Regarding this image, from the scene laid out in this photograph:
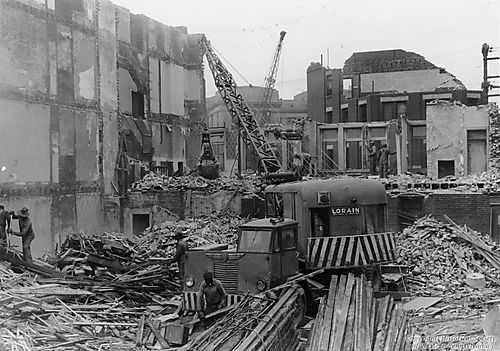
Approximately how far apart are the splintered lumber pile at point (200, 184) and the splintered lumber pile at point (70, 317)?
13.2 m

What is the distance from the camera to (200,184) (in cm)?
2938

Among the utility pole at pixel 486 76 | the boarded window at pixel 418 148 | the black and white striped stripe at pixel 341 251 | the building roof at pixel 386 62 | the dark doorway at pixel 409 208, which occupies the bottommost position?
the black and white striped stripe at pixel 341 251

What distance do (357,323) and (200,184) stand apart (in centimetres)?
1876

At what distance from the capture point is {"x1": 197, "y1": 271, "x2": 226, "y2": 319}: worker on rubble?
12.1 meters

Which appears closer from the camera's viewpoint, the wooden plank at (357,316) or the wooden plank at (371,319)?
the wooden plank at (357,316)

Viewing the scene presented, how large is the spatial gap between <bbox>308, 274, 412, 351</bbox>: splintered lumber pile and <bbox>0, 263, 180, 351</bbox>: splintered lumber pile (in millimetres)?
2864

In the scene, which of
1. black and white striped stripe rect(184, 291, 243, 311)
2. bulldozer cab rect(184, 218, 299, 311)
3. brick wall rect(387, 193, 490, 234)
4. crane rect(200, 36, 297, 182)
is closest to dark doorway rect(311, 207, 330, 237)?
bulldozer cab rect(184, 218, 299, 311)

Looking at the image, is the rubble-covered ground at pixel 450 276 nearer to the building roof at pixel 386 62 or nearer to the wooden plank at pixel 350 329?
the wooden plank at pixel 350 329

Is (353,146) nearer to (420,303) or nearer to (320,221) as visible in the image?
(320,221)

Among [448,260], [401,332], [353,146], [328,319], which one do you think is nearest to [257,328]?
[328,319]

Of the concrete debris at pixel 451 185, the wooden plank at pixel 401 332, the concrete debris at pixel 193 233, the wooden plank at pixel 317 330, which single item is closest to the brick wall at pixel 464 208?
the concrete debris at pixel 451 185

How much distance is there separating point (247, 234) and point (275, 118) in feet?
196

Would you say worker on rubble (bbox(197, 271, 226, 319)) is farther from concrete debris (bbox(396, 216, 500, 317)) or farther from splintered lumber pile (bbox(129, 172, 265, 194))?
splintered lumber pile (bbox(129, 172, 265, 194))

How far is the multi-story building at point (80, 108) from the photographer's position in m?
23.5
